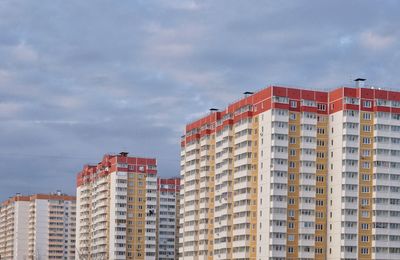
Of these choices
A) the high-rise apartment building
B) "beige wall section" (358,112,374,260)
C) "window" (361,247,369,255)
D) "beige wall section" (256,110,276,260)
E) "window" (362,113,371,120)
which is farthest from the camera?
"window" (362,113,371,120)

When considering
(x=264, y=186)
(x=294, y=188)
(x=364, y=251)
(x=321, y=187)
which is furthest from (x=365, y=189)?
(x=264, y=186)

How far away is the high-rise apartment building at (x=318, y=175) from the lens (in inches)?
6240

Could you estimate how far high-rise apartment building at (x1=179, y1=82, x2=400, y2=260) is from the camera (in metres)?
158

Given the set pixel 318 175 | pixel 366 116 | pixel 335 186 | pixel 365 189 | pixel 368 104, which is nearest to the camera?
pixel 365 189

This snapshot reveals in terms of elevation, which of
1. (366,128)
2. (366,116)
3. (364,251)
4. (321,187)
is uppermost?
(366,116)

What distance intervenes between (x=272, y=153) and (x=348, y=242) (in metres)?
21.3

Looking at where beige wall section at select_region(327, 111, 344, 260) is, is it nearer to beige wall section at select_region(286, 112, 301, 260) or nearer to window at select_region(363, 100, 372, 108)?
window at select_region(363, 100, 372, 108)

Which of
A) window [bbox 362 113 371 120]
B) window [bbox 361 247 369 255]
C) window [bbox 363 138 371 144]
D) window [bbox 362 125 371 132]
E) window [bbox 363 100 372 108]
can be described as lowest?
window [bbox 361 247 369 255]

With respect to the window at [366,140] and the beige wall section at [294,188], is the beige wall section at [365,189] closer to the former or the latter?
the window at [366,140]

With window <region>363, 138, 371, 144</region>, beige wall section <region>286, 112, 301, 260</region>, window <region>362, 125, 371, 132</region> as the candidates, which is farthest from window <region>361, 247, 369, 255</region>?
window <region>362, 125, 371, 132</region>

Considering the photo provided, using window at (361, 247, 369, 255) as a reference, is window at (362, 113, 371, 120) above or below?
above

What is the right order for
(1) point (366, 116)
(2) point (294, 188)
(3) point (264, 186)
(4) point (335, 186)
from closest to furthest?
(2) point (294, 188) < (3) point (264, 186) < (4) point (335, 186) < (1) point (366, 116)

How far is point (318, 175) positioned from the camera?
162875 mm

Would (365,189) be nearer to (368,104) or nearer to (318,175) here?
(318,175)
